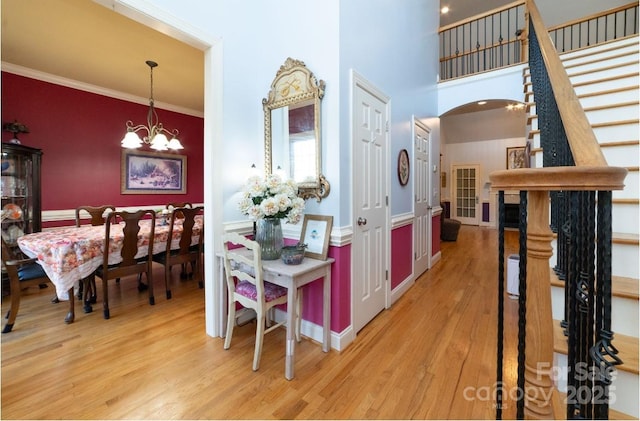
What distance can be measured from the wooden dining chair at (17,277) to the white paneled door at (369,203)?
8.51ft

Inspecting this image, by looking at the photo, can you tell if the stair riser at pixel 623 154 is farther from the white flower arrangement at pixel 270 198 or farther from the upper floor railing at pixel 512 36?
the upper floor railing at pixel 512 36

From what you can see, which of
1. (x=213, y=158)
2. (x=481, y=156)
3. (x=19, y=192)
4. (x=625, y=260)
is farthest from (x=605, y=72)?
(x=19, y=192)

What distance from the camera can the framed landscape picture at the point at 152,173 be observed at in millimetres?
4496

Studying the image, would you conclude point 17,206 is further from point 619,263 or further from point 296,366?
point 619,263

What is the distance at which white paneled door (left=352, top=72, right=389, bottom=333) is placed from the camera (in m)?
2.26

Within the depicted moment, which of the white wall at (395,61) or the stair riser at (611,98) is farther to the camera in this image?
the stair riser at (611,98)

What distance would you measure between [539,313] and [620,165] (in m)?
1.84

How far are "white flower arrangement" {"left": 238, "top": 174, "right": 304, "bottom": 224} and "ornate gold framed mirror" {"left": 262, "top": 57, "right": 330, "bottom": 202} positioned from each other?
0.27m

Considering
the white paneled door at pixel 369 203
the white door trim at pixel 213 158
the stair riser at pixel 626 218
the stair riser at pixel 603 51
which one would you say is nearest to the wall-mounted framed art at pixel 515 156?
the stair riser at pixel 603 51

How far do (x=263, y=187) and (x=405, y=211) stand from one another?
2011 mm

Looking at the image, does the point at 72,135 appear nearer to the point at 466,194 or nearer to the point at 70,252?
the point at 70,252

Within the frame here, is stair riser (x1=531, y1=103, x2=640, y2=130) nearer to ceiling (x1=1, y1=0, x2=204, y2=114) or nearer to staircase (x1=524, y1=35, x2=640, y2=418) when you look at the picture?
staircase (x1=524, y1=35, x2=640, y2=418)

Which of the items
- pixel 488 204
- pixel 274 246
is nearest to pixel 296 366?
pixel 274 246

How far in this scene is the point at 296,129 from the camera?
227cm
